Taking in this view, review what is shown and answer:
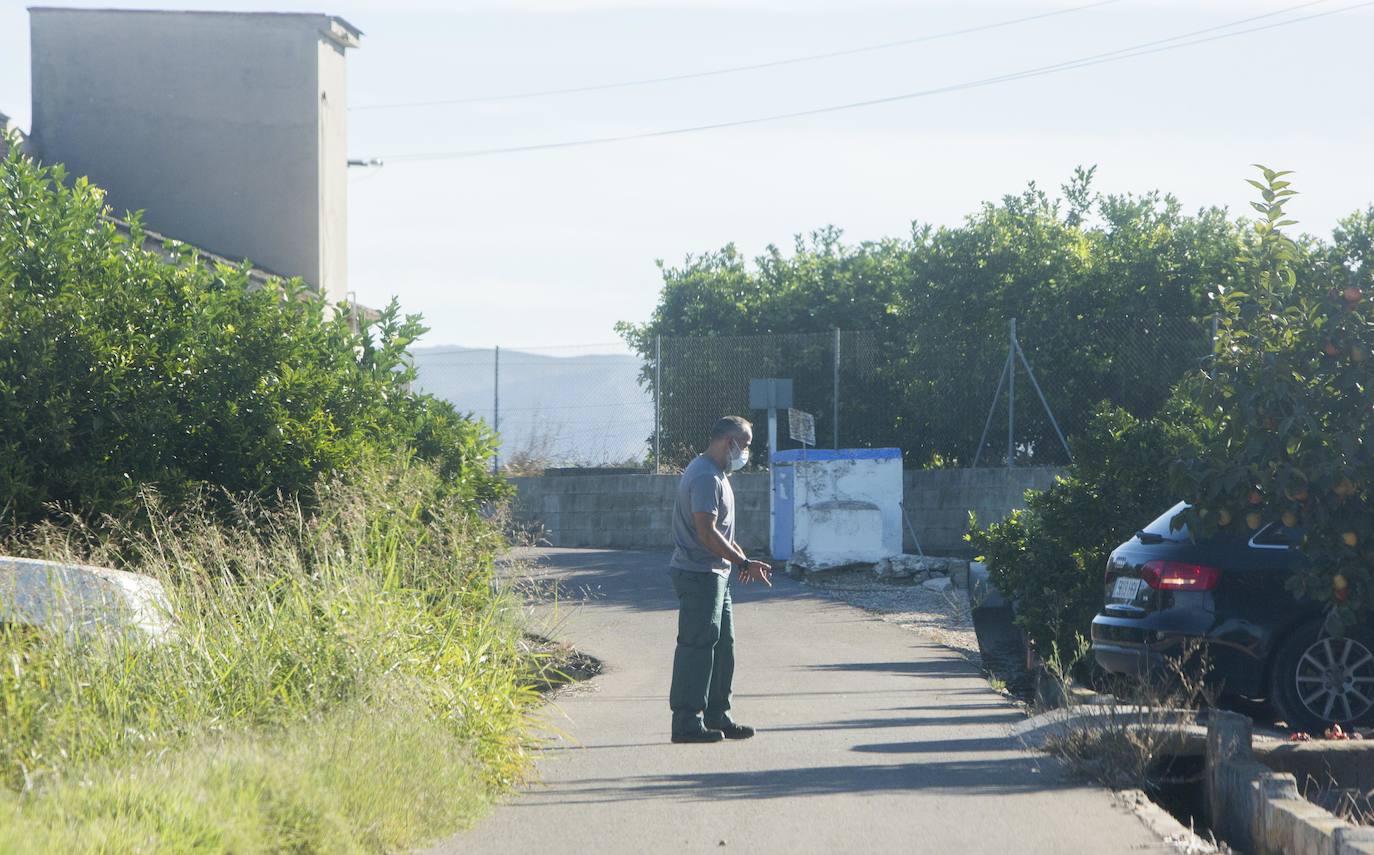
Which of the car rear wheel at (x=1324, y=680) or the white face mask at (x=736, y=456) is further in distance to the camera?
the white face mask at (x=736, y=456)

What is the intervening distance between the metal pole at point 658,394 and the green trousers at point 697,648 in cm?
1409

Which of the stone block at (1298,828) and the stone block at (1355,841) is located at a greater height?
the stone block at (1355,841)

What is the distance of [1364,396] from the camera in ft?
27.7

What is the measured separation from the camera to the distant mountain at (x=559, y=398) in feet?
75.9

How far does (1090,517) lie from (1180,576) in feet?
9.33

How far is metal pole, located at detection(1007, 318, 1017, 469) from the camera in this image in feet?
65.0

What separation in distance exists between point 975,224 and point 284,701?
18620mm

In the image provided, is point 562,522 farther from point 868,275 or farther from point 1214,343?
point 1214,343

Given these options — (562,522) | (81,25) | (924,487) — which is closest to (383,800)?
(924,487)

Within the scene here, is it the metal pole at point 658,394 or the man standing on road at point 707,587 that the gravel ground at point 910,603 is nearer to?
the metal pole at point 658,394

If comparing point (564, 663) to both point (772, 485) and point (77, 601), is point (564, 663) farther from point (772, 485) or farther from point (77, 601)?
point (772, 485)

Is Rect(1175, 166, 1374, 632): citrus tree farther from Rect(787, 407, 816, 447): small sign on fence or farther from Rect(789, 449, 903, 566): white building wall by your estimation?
Rect(787, 407, 816, 447): small sign on fence

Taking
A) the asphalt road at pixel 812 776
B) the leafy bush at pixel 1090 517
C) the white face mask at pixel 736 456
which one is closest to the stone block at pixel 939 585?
the asphalt road at pixel 812 776

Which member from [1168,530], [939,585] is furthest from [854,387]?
[1168,530]
